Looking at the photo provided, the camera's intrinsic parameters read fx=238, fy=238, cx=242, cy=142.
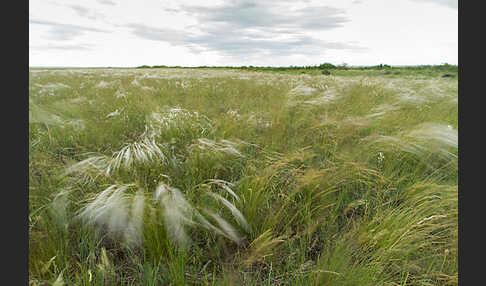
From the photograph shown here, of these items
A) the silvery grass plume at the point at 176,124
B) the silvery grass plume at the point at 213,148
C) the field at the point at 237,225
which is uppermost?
the silvery grass plume at the point at 176,124

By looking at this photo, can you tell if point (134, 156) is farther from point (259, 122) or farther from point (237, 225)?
point (259, 122)

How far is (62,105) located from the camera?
3559 millimetres

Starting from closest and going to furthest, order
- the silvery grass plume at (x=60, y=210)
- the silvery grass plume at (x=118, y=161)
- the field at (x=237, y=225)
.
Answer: the field at (x=237, y=225) → the silvery grass plume at (x=60, y=210) → the silvery grass plume at (x=118, y=161)

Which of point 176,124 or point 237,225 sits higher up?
point 176,124

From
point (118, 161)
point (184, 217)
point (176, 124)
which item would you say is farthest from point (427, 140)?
point (118, 161)

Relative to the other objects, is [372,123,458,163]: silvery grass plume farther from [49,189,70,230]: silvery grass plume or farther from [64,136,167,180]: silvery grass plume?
[49,189,70,230]: silvery grass plume

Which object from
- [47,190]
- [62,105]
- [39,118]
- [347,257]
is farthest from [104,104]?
[347,257]

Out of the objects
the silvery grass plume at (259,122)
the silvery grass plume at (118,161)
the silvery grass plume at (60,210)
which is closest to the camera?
the silvery grass plume at (60,210)

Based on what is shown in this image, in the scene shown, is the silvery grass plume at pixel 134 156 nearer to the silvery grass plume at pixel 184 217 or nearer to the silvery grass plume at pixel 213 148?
the silvery grass plume at pixel 213 148

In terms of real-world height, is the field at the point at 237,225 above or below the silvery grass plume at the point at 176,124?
below

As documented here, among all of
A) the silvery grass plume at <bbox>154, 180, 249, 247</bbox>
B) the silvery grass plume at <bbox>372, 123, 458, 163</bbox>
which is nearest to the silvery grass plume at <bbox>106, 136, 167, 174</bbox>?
the silvery grass plume at <bbox>154, 180, 249, 247</bbox>

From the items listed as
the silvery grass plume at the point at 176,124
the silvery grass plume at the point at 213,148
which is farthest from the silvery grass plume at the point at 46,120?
the silvery grass plume at the point at 213,148

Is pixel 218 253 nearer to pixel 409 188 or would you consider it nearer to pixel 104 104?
pixel 409 188

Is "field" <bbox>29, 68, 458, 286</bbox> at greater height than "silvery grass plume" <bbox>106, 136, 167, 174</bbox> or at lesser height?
lesser
